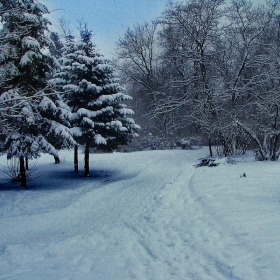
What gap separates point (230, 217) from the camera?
16.0 ft

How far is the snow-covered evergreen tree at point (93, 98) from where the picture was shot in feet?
43.2

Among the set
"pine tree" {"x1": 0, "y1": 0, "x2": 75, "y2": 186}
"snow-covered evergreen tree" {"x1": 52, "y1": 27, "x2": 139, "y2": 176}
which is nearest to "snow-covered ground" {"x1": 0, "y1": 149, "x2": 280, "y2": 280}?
"pine tree" {"x1": 0, "y1": 0, "x2": 75, "y2": 186}

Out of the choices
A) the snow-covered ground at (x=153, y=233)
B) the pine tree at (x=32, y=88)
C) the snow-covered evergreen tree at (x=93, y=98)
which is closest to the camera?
the snow-covered ground at (x=153, y=233)

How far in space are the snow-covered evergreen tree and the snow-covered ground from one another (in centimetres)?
453

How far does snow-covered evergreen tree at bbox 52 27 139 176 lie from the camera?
1317 centimetres

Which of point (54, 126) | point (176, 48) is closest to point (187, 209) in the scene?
point (54, 126)

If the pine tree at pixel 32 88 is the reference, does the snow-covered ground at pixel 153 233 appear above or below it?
below

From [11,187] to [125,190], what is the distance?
5.53m

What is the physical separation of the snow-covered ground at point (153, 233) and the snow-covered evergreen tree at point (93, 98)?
4526mm

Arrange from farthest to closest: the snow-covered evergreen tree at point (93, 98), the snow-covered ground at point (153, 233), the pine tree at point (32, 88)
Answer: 1. the snow-covered evergreen tree at point (93, 98)
2. the pine tree at point (32, 88)
3. the snow-covered ground at point (153, 233)

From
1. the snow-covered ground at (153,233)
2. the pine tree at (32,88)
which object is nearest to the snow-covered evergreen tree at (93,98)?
the pine tree at (32,88)

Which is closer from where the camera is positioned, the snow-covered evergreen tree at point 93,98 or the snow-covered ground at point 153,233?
the snow-covered ground at point 153,233

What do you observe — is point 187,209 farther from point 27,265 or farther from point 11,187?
point 11,187

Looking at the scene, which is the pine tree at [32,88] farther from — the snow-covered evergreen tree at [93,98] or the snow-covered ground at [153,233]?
the snow-covered ground at [153,233]
